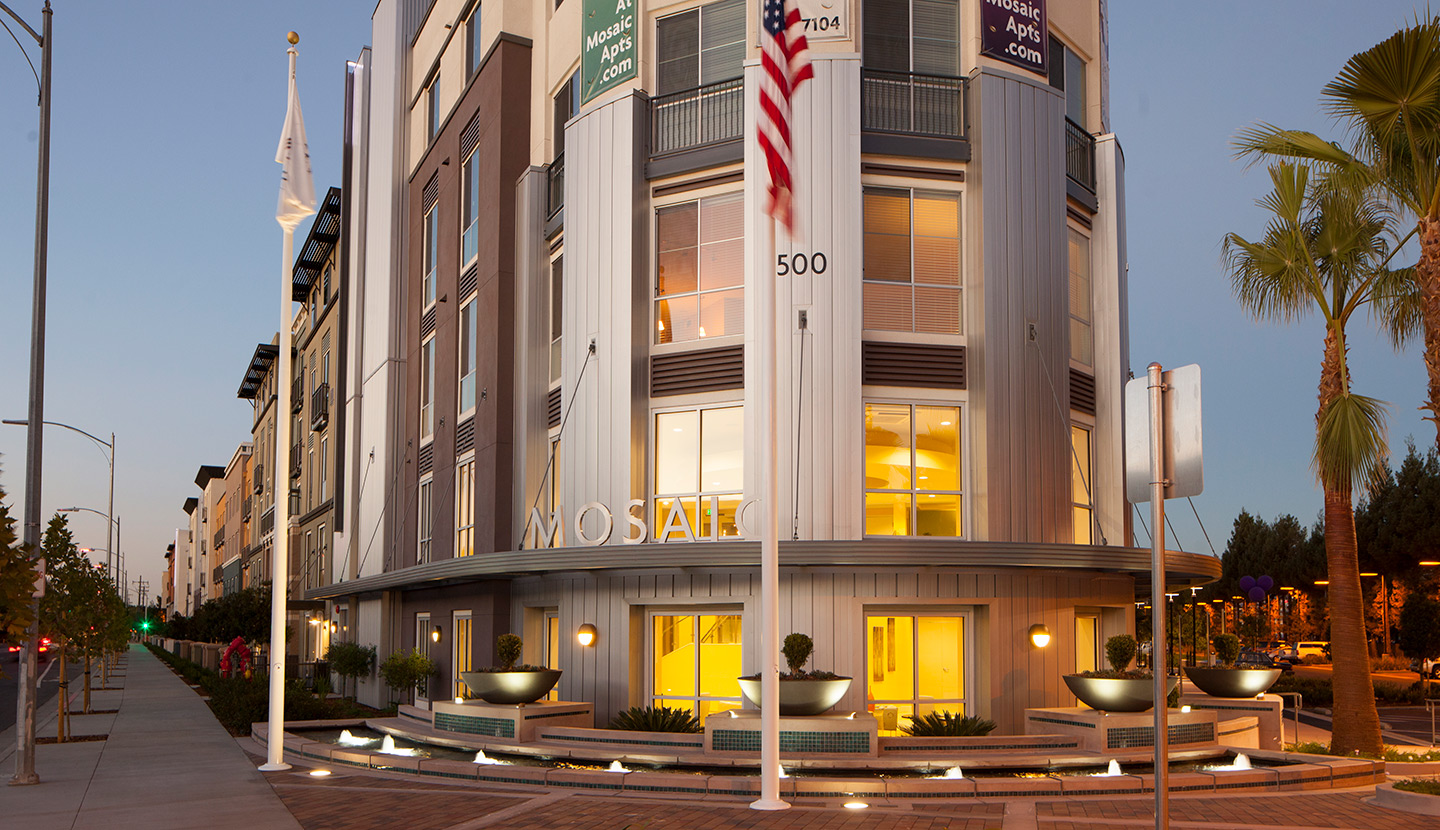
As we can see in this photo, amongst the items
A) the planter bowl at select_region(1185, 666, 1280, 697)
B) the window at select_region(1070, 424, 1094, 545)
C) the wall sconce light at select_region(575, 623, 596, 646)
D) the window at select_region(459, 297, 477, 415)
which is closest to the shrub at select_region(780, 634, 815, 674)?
the wall sconce light at select_region(575, 623, 596, 646)

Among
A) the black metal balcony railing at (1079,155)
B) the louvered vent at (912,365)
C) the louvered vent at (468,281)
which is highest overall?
the black metal balcony railing at (1079,155)

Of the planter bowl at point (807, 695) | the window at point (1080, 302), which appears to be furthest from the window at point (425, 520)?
the planter bowl at point (807, 695)

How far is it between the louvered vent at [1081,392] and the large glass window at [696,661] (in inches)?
298

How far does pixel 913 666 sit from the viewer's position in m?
20.2

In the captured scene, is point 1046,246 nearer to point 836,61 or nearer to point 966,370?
point 966,370

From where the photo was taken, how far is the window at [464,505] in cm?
2911

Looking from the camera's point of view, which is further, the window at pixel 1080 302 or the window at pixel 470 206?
the window at pixel 470 206

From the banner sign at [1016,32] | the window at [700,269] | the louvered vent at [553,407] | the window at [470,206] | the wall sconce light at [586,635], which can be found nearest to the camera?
the wall sconce light at [586,635]

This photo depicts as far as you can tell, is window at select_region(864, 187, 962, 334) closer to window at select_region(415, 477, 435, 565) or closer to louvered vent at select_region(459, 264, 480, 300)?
louvered vent at select_region(459, 264, 480, 300)

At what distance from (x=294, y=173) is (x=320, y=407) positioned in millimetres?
33769

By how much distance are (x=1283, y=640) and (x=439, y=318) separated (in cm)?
8276

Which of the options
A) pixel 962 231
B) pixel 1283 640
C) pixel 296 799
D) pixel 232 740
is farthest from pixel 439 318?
pixel 1283 640

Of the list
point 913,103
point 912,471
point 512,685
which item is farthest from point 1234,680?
point 512,685

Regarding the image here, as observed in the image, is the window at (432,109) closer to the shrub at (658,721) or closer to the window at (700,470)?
the window at (700,470)
